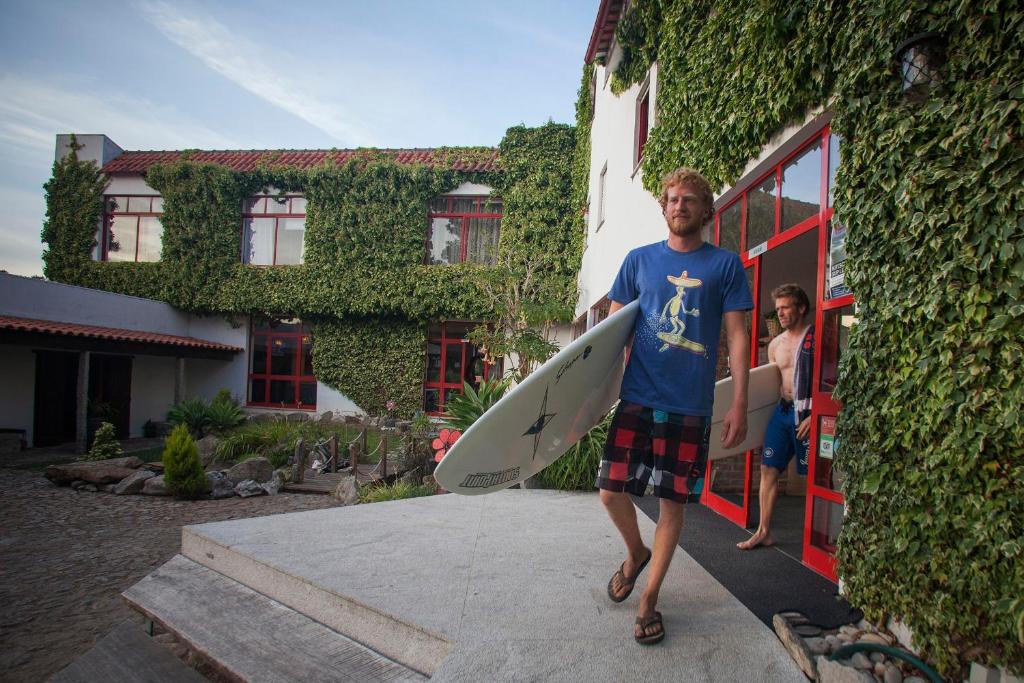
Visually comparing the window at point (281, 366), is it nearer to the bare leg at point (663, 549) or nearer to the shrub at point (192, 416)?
the shrub at point (192, 416)

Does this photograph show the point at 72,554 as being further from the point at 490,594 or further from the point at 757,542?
the point at 757,542

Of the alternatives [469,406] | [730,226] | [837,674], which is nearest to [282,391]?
[469,406]

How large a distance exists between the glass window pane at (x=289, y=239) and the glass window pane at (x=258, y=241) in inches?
12.9

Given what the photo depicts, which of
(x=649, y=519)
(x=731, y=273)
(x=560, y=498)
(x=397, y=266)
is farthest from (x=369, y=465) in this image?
(x=731, y=273)

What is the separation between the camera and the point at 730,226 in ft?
15.0

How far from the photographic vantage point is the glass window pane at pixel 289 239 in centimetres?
1641

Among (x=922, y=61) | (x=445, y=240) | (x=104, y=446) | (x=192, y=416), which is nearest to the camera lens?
(x=922, y=61)

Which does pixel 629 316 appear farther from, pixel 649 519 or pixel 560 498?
pixel 560 498

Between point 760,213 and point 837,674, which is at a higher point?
point 760,213

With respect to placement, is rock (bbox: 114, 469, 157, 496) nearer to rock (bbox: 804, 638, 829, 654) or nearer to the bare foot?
the bare foot

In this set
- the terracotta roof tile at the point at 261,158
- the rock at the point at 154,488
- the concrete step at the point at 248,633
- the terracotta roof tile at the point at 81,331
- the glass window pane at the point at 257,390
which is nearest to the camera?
the concrete step at the point at 248,633

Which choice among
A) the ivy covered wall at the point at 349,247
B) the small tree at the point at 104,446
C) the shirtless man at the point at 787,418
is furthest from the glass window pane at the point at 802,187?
the small tree at the point at 104,446

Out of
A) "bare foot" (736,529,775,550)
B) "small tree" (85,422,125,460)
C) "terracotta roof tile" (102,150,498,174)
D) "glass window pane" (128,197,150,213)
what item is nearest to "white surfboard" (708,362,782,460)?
"bare foot" (736,529,775,550)

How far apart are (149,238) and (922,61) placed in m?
19.5
